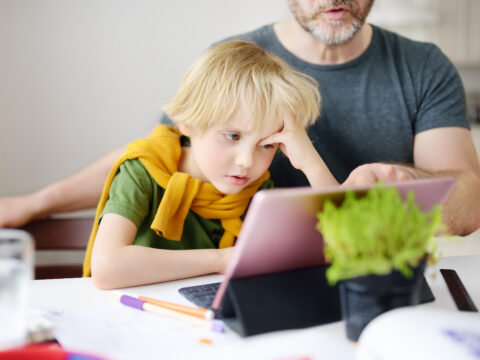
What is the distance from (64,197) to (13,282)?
1.02m

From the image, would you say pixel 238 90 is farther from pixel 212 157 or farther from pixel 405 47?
pixel 405 47

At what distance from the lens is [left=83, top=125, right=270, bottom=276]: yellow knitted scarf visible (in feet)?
3.81

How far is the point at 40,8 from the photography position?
238cm

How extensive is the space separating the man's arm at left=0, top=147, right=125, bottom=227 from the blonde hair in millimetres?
437

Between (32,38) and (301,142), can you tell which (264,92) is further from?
(32,38)

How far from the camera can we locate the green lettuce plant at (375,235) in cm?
57

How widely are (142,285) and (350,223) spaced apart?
1.53 ft

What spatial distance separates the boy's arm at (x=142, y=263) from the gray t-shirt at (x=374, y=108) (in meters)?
0.66

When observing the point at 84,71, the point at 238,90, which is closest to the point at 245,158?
the point at 238,90

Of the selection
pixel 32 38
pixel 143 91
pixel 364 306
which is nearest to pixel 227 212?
pixel 364 306

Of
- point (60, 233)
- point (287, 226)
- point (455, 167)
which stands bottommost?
point (60, 233)

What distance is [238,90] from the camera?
1.10 metres

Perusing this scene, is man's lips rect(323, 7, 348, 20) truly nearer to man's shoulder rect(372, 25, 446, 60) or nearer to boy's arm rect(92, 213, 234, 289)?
man's shoulder rect(372, 25, 446, 60)

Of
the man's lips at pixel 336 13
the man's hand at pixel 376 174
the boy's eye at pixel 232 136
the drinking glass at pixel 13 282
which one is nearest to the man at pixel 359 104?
the man's lips at pixel 336 13
